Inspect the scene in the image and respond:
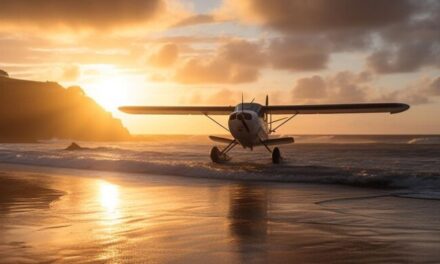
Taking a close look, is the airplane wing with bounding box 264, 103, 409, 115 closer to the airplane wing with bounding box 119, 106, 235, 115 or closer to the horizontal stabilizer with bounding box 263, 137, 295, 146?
the horizontal stabilizer with bounding box 263, 137, 295, 146

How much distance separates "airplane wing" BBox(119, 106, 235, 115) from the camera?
27969 mm

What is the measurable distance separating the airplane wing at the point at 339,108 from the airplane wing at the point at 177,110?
112 inches

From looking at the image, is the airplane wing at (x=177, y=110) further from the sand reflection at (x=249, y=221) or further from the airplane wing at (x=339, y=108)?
the sand reflection at (x=249, y=221)

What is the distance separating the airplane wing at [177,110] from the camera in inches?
1101

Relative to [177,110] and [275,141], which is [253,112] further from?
[177,110]

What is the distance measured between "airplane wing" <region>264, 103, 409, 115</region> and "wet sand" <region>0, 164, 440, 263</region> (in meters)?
12.3

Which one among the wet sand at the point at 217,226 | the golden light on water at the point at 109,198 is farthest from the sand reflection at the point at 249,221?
the golden light on water at the point at 109,198

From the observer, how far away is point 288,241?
19.2ft

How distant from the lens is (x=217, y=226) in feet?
22.9

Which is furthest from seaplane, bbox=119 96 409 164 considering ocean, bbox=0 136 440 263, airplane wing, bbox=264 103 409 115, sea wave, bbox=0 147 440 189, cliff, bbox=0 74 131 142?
cliff, bbox=0 74 131 142

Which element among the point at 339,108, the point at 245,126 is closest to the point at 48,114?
the point at 339,108

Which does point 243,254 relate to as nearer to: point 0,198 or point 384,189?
point 0,198

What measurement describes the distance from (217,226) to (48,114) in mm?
162293

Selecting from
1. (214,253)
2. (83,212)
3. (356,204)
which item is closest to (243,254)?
(214,253)
